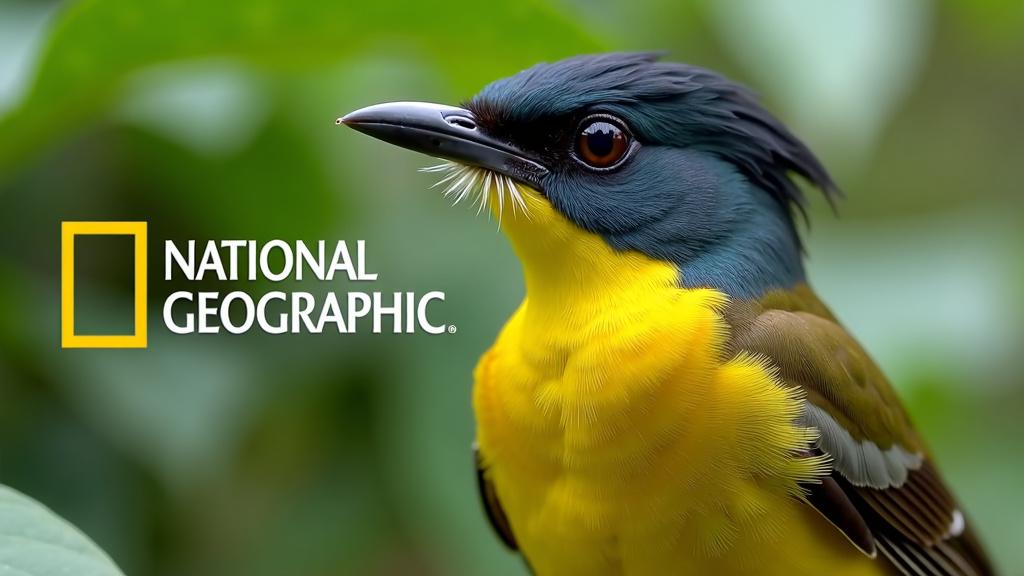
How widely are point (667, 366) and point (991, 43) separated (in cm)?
343

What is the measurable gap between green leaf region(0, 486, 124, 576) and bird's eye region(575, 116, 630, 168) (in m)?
1.57

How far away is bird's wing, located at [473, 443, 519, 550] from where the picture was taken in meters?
3.42

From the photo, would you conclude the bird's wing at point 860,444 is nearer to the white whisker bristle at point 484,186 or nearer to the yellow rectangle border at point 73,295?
the white whisker bristle at point 484,186

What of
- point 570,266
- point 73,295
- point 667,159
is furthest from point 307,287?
point 667,159

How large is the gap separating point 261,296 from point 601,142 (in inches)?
54.5

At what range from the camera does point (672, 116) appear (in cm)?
318

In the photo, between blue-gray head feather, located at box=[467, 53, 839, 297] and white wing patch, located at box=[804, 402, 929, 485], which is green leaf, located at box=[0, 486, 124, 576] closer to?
blue-gray head feather, located at box=[467, 53, 839, 297]

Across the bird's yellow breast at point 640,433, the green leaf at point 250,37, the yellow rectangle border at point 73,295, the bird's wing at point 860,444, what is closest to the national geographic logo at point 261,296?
the yellow rectangle border at point 73,295

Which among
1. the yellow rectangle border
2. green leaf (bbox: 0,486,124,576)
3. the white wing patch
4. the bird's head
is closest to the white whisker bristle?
the bird's head

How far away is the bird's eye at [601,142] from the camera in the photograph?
3.11 meters

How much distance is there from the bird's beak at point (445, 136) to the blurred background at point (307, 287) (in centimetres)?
43

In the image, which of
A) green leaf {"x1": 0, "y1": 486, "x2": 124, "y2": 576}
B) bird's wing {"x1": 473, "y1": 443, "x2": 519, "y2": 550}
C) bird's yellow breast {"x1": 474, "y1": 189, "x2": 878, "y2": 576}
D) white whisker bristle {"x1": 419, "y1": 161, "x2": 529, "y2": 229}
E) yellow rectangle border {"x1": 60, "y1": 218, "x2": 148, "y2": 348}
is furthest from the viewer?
yellow rectangle border {"x1": 60, "y1": 218, "x2": 148, "y2": 348}

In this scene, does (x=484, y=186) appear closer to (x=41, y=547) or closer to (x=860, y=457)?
(x=860, y=457)

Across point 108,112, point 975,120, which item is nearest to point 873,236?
point 108,112
